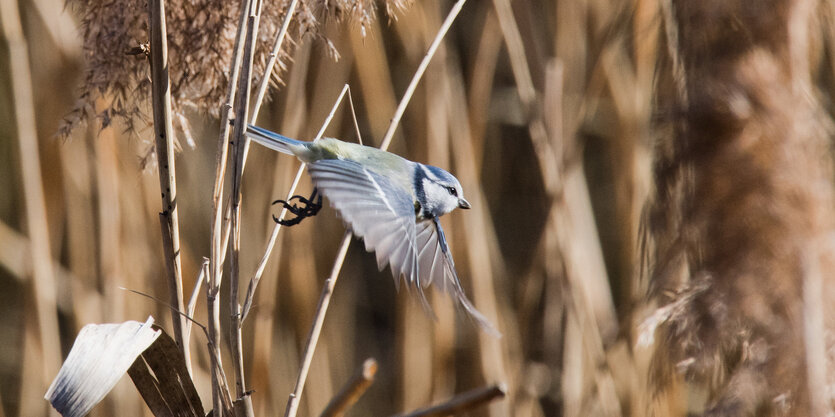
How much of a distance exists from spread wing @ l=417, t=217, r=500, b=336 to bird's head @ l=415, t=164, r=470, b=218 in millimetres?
16

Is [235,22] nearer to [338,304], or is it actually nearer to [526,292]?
[526,292]

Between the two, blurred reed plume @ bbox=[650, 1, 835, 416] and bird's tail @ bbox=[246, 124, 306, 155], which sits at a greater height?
bird's tail @ bbox=[246, 124, 306, 155]

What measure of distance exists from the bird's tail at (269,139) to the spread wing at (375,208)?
56 mm

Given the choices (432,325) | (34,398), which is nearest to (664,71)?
(432,325)

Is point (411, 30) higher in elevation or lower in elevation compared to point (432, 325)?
higher

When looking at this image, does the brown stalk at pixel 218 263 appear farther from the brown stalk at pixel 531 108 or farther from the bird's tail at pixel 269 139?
the brown stalk at pixel 531 108

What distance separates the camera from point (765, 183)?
597mm

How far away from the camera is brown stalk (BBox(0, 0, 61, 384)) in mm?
1120

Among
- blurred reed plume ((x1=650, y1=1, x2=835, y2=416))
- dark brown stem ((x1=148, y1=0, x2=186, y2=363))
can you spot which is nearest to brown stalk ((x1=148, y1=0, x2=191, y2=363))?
dark brown stem ((x1=148, y1=0, x2=186, y2=363))

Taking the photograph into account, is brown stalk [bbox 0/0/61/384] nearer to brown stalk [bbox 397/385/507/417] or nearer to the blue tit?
the blue tit

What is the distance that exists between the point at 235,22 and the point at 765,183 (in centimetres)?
48

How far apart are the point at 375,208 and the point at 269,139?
0.12 m

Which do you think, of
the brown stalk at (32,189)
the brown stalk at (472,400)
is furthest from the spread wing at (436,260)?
the brown stalk at (32,189)

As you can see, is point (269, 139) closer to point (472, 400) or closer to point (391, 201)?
point (391, 201)
